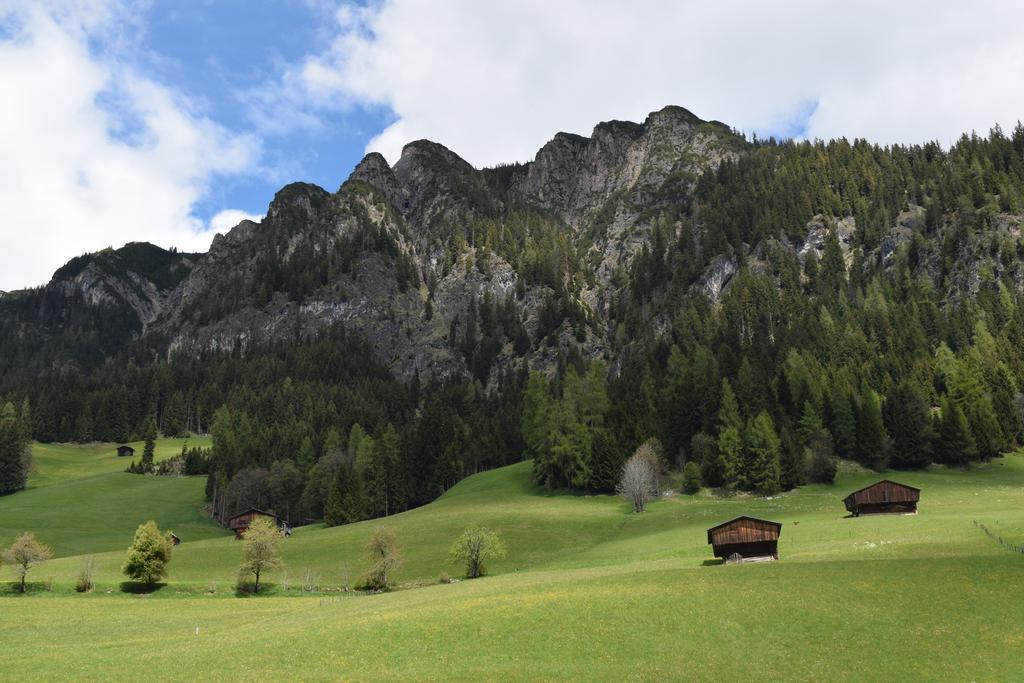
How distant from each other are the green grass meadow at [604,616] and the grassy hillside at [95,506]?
3364 centimetres

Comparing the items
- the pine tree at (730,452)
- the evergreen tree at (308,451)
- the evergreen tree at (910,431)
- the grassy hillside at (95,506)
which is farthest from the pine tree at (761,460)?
the grassy hillside at (95,506)

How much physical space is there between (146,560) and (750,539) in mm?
54122

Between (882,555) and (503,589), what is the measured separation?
26.1 metres

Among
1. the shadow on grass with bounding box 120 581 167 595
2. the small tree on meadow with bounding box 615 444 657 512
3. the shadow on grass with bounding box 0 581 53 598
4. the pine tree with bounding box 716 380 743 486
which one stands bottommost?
the shadow on grass with bounding box 120 581 167 595

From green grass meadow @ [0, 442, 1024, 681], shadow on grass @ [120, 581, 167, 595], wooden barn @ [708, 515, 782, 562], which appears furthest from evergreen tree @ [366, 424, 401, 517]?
wooden barn @ [708, 515, 782, 562]

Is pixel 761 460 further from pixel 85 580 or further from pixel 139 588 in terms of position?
pixel 85 580

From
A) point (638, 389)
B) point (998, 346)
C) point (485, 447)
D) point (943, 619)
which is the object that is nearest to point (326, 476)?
point (485, 447)

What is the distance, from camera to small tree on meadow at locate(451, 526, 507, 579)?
207 ft

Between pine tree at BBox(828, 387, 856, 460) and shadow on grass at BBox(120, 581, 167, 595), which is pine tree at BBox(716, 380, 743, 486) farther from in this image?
shadow on grass at BBox(120, 581, 167, 595)

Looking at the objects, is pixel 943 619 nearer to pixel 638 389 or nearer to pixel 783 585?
pixel 783 585

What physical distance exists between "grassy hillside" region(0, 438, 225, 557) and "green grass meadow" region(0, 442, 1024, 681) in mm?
33635

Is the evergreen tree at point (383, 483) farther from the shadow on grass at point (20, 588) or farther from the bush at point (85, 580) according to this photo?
the shadow on grass at point (20, 588)

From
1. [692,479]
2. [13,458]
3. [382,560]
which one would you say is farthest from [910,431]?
[13,458]

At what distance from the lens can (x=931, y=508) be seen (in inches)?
2790
